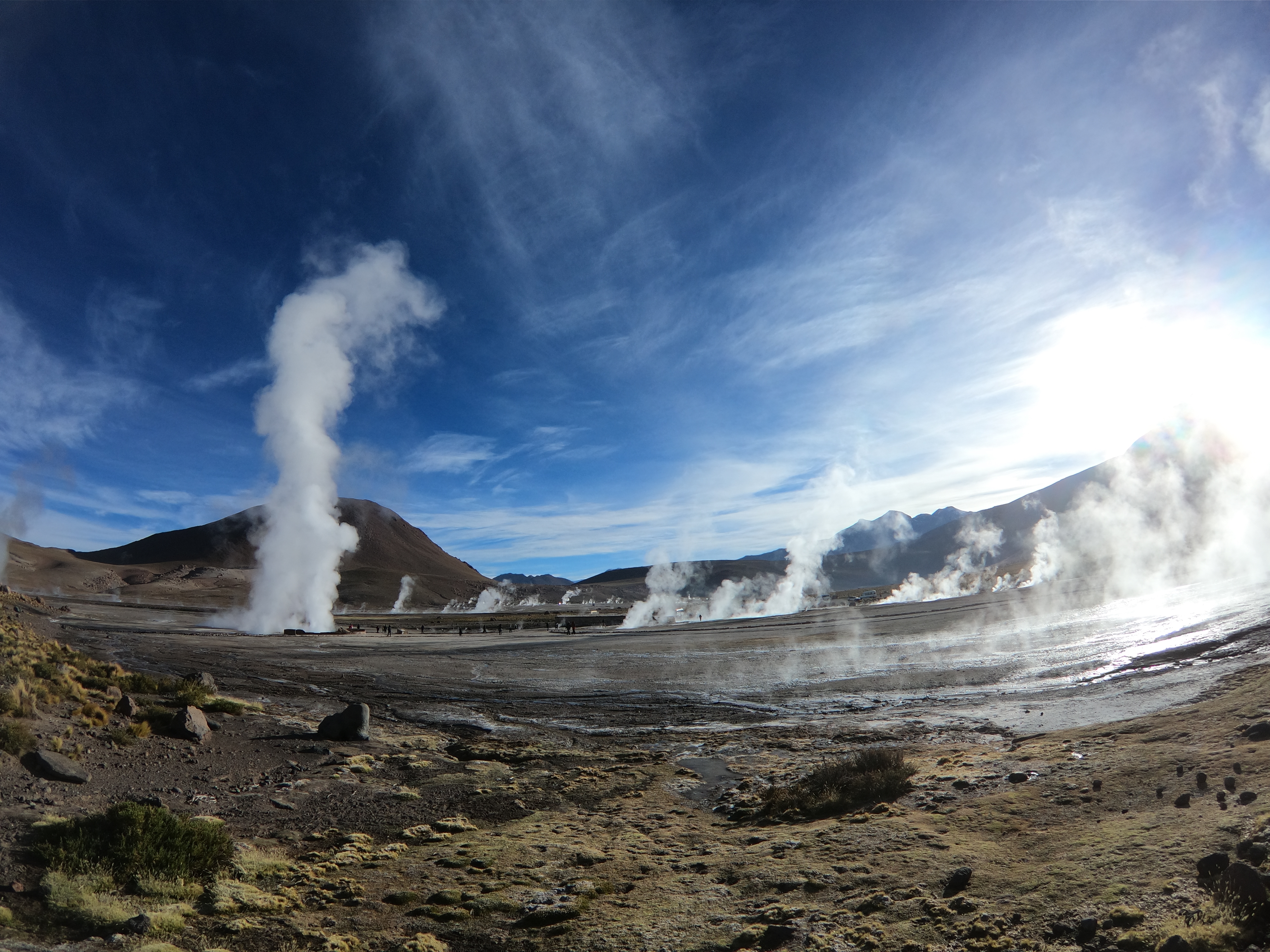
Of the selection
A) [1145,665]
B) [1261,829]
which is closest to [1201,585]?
[1145,665]

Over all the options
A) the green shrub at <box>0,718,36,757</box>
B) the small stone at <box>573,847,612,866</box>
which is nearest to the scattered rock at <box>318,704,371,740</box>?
the green shrub at <box>0,718,36,757</box>

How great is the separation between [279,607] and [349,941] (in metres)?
72.2

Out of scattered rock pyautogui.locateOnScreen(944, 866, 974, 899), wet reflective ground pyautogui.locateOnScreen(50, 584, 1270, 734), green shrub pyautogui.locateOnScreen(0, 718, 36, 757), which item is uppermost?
green shrub pyautogui.locateOnScreen(0, 718, 36, 757)

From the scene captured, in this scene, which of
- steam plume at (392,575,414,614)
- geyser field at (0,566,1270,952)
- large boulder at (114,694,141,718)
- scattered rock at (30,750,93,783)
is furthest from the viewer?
steam plume at (392,575,414,614)

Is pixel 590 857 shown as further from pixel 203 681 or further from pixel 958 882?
pixel 203 681

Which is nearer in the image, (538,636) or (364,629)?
(538,636)

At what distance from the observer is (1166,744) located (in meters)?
10.6

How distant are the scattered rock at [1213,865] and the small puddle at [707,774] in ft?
26.1

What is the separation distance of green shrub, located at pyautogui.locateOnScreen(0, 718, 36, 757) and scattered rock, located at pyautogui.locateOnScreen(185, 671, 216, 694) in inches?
376

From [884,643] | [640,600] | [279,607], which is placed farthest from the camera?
[640,600]

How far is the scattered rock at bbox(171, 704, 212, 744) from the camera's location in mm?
14156

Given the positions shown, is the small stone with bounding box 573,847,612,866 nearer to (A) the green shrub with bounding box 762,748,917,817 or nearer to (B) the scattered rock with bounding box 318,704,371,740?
(A) the green shrub with bounding box 762,748,917,817

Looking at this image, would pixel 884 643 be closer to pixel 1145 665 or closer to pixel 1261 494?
pixel 1145 665

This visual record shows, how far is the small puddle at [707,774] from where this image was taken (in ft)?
41.2
